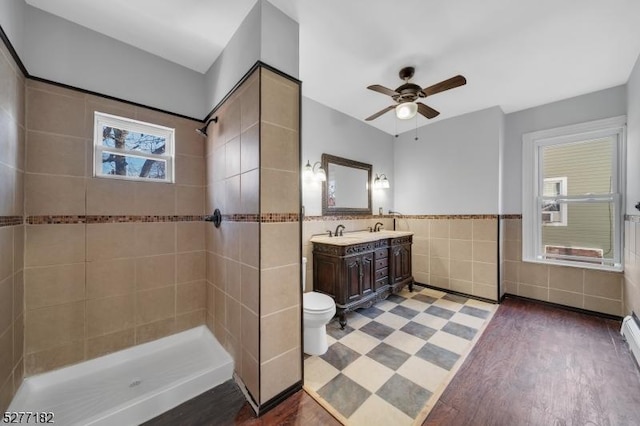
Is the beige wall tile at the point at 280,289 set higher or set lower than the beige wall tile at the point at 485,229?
lower

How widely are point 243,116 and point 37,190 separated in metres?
1.39

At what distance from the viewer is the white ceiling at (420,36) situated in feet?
5.17

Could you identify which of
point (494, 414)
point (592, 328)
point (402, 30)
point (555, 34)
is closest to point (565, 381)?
point (494, 414)

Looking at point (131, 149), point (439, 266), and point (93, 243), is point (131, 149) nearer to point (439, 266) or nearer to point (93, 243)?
point (93, 243)

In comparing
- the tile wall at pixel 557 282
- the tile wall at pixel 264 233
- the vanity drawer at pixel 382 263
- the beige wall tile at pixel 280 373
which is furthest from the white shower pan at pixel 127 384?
the tile wall at pixel 557 282

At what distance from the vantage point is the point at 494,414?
1431mm

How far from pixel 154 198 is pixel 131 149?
0.42 m

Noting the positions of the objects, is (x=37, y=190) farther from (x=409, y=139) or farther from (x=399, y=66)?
(x=409, y=139)

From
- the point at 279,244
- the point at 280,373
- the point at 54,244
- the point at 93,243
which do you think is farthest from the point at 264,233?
the point at 54,244

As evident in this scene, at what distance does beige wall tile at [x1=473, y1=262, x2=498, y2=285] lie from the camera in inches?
120

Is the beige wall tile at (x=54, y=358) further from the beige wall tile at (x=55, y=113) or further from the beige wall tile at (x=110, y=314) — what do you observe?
the beige wall tile at (x=55, y=113)

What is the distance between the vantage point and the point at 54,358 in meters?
1.61

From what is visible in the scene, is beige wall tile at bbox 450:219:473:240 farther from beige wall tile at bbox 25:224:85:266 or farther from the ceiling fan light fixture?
beige wall tile at bbox 25:224:85:266

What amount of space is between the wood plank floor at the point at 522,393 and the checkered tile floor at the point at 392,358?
11cm
